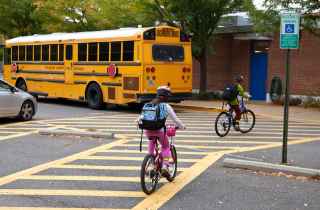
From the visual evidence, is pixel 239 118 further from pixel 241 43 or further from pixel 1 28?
pixel 1 28

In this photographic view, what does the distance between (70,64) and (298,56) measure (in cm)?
1084

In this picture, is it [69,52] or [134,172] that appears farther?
[69,52]

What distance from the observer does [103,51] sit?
1692cm

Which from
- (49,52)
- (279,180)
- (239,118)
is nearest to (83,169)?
(279,180)

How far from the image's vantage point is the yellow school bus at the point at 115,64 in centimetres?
1583

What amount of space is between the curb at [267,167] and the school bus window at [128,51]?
349 inches

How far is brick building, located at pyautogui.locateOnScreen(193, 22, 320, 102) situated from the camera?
2039 cm

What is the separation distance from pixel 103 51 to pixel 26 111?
4.51 metres

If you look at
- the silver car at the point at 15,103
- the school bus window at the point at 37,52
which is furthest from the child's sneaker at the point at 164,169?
the school bus window at the point at 37,52

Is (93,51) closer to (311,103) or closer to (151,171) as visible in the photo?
(311,103)

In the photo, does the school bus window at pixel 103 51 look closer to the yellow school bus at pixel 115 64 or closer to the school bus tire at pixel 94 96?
the yellow school bus at pixel 115 64

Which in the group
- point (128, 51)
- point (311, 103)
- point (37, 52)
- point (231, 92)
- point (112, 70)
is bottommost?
point (311, 103)

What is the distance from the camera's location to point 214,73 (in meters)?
24.8

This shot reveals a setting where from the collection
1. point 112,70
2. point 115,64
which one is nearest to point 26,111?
point 112,70
